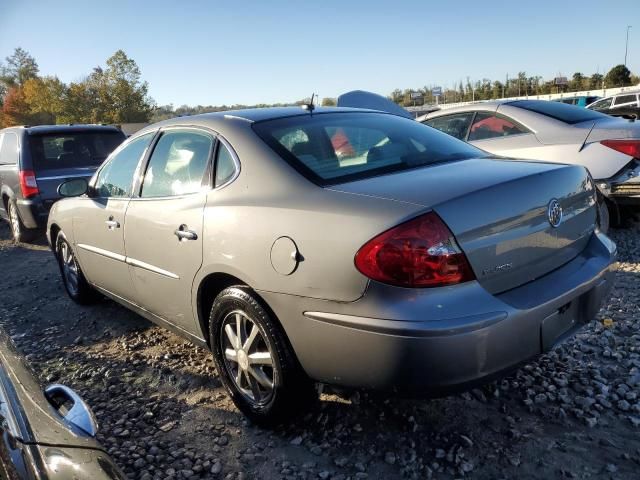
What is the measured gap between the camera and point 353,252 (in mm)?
1974

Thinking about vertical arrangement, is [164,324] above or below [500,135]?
below

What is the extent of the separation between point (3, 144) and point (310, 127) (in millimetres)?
7324

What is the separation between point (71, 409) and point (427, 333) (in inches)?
46.1

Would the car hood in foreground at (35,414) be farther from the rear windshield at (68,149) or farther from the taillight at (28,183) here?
the rear windshield at (68,149)

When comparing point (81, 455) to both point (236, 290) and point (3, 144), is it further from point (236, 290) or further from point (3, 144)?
point (3, 144)

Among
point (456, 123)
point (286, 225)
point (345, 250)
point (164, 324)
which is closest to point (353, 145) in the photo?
point (286, 225)

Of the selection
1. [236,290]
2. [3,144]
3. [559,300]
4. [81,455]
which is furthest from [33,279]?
[559,300]

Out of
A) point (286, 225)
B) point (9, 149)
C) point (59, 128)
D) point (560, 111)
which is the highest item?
point (59, 128)

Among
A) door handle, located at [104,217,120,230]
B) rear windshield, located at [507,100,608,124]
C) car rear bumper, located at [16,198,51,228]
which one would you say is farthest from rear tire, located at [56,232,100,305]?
rear windshield, located at [507,100,608,124]

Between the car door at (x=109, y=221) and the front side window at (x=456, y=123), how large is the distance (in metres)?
3.91

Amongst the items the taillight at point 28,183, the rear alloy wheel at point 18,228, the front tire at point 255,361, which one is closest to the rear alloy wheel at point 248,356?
the front tire at point 255,361

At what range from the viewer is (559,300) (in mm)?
2137

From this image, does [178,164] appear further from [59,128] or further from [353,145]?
[59,128]

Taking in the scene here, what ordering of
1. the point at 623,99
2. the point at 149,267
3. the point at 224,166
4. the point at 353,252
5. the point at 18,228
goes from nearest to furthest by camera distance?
the point at 353,252
the point at 224,166
the point at 149,267
the point at 18,228
the point at 623,99
